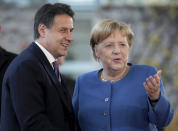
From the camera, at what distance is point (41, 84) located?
2117mm

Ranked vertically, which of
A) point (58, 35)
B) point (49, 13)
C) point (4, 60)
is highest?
point (49, 13)

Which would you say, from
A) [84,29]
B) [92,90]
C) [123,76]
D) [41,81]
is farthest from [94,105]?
[84,29]

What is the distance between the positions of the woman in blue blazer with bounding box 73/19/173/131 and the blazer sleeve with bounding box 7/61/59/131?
15.9 inches

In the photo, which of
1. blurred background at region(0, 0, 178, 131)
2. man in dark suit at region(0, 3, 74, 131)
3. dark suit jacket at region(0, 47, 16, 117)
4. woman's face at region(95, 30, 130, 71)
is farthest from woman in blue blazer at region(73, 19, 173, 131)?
blurred background at region(0, 0, 178, 131)

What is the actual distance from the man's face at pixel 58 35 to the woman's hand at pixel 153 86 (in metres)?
0.66

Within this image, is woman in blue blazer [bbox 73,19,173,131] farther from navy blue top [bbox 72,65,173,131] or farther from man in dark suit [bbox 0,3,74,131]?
man in dark suit [bbox 0,3,74,131]

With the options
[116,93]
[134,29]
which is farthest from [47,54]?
Result: [134,29]

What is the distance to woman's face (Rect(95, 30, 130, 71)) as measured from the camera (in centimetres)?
239

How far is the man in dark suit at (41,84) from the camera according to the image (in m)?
2.02

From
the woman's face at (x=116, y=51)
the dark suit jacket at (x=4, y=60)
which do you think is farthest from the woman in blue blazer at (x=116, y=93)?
the dark suit jacket at (x=4, y=60)

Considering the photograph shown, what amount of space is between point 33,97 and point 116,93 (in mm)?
609

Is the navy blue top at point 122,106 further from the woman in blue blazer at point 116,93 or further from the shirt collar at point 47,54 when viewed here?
the shirt collar at point 47,54

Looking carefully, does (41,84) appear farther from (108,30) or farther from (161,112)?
(161,112)

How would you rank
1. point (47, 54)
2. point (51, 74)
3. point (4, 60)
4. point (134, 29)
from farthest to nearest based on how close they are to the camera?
point (134, 29)
point (4, 60)
point (47, 54)
point (51, 74)
